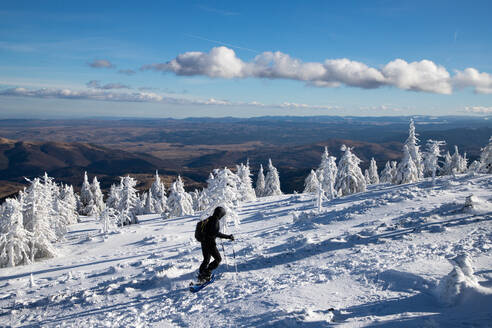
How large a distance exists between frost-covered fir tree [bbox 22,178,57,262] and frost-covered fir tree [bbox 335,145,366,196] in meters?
39.5

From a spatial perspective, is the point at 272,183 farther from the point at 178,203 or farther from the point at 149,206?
the point at 149,206

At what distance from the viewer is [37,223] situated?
28.4 meters

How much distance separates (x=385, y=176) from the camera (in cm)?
7444

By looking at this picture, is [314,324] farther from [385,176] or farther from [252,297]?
[385,176]

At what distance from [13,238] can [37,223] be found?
3.23m

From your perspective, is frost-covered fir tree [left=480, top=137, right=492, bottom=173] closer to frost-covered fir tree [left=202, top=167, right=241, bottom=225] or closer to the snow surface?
the snow surface

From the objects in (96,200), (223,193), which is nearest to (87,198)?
(96,200)

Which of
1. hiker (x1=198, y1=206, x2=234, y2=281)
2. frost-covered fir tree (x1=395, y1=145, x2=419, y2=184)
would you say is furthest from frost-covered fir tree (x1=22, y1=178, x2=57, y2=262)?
frost-covered fir tree (x1=395, y1=145, x2=419, y2=184)

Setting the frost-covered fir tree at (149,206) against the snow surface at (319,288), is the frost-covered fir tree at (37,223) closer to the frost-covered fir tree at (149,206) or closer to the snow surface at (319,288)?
the snow surface at (319,288)

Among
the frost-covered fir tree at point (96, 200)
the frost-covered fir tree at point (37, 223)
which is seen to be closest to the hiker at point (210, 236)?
the frost-covered fir tree at point (37, 223)

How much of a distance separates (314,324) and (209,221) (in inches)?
153

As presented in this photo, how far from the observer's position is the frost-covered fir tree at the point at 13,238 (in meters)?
24.9

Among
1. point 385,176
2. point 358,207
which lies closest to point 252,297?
point 358,207

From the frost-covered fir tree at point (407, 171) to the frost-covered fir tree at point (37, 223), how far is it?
46818 millimetres
